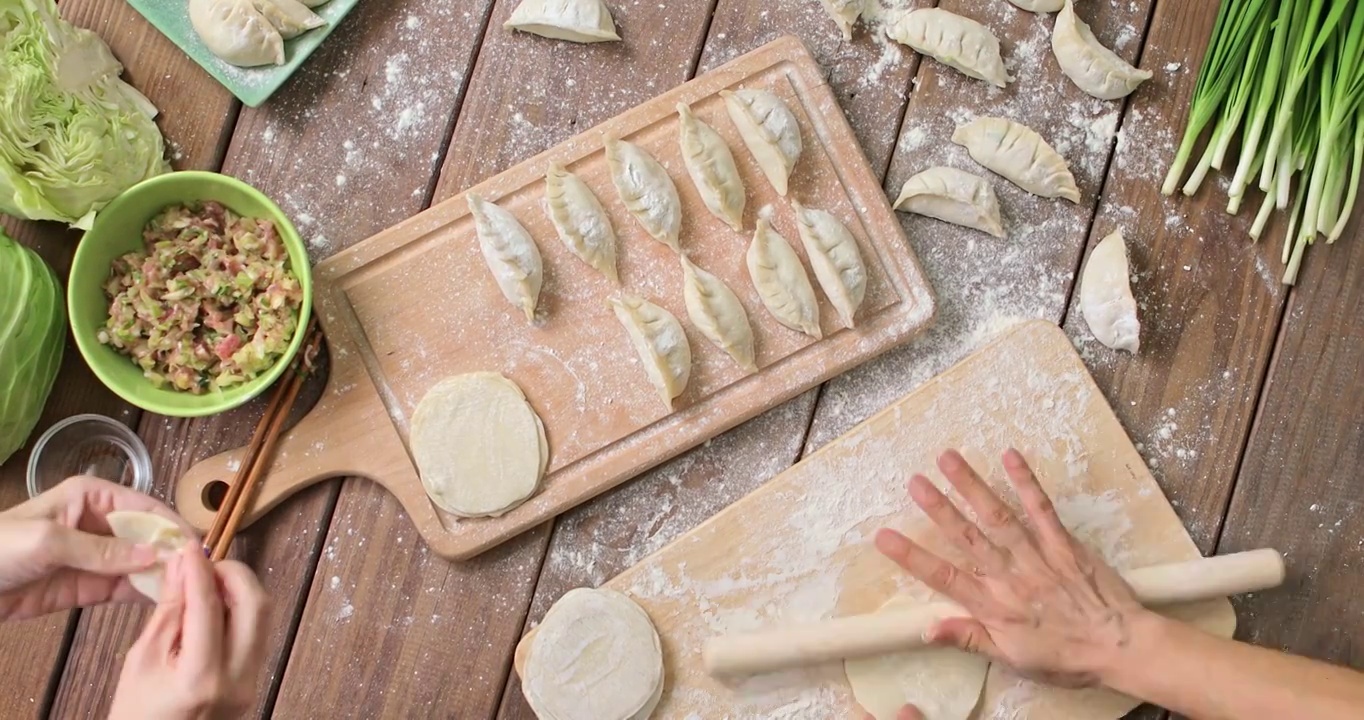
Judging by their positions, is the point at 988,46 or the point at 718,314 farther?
the point at 988,46

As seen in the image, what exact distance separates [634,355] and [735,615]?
1.64 feet

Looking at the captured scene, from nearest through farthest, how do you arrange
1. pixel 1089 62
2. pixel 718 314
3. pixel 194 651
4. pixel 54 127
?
pixel 194 651, pixel 54 127, pixel 718 314, pixel 1089 62

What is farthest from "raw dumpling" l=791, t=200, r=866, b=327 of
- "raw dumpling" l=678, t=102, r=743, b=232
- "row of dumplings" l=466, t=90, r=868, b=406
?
"raw dumpling" l=678, t=102, r=743, b=232

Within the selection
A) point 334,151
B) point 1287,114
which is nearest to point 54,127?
point 334,151

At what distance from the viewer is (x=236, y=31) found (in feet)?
5.50

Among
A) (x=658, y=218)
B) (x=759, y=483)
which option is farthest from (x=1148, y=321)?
(x=658, y=218)

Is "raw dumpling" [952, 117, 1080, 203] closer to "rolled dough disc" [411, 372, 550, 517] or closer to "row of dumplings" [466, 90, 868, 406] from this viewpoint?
"row of dumplings" [466, 90, 868, 406]

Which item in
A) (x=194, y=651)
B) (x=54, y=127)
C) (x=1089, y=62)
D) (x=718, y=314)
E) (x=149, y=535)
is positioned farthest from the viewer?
(x=1089, y=62)

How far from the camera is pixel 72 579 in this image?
1486 millimetres

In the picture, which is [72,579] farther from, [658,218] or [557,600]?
[658,218]

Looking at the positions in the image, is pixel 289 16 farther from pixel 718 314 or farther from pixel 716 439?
pixel 716 439

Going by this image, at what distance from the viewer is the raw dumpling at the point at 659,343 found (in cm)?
165

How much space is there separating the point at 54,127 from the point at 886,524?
61.5 inches

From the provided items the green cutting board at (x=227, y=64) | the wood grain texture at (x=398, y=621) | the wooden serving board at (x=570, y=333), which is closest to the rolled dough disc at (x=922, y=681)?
the wooden serving board at (x=570, y=333)
